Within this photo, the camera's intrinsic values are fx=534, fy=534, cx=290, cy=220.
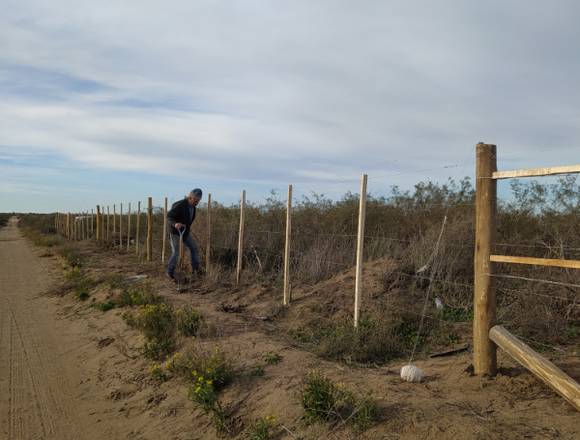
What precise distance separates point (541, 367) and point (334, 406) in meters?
1.56

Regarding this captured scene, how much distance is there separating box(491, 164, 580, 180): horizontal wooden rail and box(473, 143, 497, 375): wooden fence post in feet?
0.38

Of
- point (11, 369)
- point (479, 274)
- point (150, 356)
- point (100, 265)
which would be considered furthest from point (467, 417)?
point (100, 265)

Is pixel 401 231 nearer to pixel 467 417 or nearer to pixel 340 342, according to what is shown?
pixel 340 342

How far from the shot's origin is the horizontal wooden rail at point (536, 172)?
384 cm

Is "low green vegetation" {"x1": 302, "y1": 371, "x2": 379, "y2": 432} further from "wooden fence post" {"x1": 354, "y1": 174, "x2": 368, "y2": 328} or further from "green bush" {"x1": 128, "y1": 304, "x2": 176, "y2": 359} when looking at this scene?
"green bush" {"x1": 128, "y1": 304, "x2": 176, "y2": 359}

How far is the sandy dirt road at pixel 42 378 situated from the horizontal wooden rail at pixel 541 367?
3.69 metres

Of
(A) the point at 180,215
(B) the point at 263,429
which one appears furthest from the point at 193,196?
(B) the point at 263,429

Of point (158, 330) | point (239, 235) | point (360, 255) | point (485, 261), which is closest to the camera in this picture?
point (485, 261)

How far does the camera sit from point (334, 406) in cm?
411

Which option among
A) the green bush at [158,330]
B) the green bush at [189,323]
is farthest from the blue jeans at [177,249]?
the green bush at [189,323]

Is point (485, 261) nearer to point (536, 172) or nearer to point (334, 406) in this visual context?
point (536, 172)

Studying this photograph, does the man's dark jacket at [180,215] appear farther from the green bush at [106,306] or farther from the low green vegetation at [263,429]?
the low green vegetation at [263,429]

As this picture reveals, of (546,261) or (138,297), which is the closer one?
(546,261)

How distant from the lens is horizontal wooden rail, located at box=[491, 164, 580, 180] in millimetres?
3837
